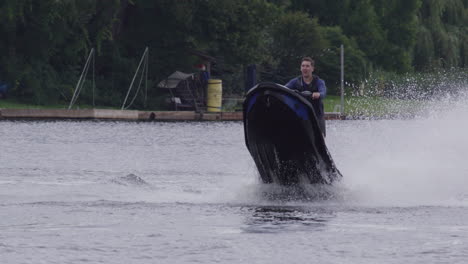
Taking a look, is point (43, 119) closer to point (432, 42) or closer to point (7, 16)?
point (7, 16)

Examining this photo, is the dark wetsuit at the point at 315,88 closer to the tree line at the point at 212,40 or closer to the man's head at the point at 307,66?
the man's head at the point at 307,66

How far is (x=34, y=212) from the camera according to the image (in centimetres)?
1780

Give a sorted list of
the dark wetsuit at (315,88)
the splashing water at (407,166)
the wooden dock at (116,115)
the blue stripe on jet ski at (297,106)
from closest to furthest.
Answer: the blue stripe on jet ski at (297,106)
the dark wetsuit at (315,88)
the splashing water at (407,166)
the wooden dock at (116,115)

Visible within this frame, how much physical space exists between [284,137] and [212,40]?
162 feet

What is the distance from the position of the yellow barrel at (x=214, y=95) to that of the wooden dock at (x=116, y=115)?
2.14 m

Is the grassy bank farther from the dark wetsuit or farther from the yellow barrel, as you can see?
the dark wetsuit

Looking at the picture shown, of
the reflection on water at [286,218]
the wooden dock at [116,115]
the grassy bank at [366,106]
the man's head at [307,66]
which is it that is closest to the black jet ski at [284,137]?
the man's head at [307,66]

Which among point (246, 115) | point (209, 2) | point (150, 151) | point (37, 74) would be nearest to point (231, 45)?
point (209, 2)

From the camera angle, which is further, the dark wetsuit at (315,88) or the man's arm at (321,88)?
the dark wetsuit at (315,88)

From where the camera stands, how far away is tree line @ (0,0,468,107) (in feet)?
201

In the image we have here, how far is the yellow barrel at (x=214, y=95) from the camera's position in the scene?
213 ft

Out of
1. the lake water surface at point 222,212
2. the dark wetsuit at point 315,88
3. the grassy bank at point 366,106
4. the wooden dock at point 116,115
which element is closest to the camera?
the lake water surface at point 222,212

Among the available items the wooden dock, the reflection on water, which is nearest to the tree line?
the wooden dock

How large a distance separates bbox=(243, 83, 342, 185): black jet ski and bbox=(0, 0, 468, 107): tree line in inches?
1593
